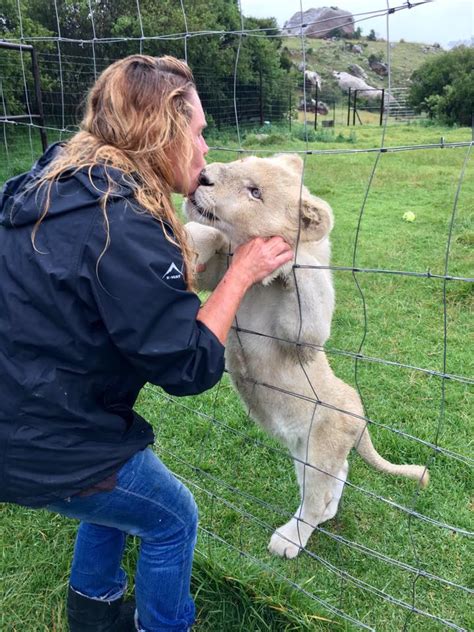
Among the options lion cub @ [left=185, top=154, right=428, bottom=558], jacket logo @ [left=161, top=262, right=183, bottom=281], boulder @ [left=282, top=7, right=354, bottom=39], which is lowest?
lion cub @ [left=185, top=154, right=428, bottom=558]

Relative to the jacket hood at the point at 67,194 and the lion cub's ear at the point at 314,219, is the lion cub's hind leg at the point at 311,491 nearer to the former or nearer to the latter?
the lion cub's ear at the point at 314,219

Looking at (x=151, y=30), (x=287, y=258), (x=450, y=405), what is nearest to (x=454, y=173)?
(x=151, y=30)

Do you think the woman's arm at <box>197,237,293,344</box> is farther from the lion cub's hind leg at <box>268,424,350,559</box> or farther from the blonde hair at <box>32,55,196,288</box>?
the lion cub's hind leg at <box>268,424,350,559</box>

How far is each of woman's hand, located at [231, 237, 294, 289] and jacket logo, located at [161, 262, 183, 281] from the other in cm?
45

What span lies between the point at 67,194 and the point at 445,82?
6.23 m

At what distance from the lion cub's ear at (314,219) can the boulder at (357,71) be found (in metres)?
7.41

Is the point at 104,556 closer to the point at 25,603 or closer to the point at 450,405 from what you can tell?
the point at 25,603

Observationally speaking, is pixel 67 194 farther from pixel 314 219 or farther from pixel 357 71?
pixel 357 71

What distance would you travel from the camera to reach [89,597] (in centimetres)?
246

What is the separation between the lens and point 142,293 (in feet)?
5.33

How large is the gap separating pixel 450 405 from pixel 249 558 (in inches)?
80.3

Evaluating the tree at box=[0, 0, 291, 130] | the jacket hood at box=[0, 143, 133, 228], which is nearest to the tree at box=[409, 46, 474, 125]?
the tree at box=[0, 0, 291, 130]

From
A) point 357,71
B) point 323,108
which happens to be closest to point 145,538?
point 357,71

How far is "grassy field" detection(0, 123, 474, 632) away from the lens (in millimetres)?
2656
